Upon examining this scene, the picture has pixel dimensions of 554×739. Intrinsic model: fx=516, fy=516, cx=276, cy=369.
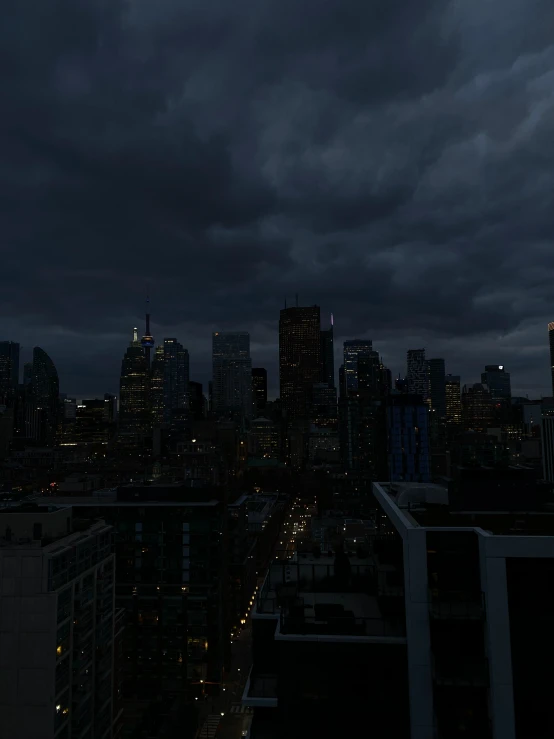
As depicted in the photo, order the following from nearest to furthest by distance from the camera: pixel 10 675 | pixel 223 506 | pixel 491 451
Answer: pixel 10 675
pixel 223 506
pixel 491 451

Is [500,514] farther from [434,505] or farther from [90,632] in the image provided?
[90,632]

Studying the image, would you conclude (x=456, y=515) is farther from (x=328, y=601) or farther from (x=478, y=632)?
(x=328, y=601)

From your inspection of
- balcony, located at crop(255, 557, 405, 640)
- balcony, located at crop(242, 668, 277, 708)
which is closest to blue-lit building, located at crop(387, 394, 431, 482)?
balcony, located at crop(255, 557, 405, 640)

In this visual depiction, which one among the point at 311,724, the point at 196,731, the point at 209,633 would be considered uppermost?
the point at 311,724

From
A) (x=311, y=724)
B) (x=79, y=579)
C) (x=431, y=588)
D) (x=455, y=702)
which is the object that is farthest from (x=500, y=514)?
(x=79, y=579)

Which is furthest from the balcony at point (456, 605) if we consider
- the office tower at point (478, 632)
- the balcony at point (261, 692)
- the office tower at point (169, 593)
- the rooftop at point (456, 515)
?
the office tower at point (169, 593)

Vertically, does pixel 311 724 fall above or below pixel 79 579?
above
